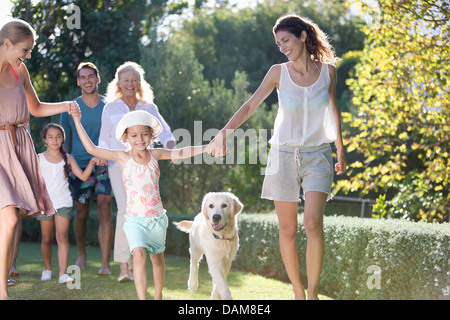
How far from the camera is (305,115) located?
479 cm

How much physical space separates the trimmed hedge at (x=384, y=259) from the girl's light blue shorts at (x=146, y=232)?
2747 mm

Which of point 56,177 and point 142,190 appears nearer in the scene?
point 142,190

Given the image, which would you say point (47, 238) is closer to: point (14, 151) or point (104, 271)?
point (104, 271)

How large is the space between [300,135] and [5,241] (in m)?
2.39

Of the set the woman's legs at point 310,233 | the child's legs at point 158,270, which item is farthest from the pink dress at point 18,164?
the woman's legs at point 310,233

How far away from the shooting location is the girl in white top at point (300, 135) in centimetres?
470

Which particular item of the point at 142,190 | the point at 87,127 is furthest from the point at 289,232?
the point at 87,127

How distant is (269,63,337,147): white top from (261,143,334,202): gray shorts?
0.24 ft

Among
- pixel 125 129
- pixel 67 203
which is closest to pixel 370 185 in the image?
pixel 67 203

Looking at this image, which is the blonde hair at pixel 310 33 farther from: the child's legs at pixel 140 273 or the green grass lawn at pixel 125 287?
the green grass lawn at pixel 125 287

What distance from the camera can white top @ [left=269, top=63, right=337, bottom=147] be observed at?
4777mm

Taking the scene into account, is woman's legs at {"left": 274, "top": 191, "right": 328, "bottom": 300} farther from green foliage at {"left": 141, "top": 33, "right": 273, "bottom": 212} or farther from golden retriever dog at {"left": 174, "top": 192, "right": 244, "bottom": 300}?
green foliage at {"left": 141, "top": 33, "right": 273, "bottom": 212}

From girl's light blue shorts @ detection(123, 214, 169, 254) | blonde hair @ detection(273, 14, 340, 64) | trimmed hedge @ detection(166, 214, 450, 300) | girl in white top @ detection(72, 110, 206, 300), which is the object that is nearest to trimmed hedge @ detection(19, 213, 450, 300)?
trimmed hedge @ detection(166, 214, 450, 300)

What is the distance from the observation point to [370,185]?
9.17 m
